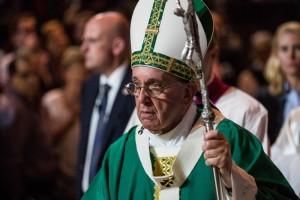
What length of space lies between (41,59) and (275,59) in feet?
9.31

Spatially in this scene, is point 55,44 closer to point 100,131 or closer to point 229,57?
point 229,57

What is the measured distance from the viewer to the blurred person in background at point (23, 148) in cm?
754

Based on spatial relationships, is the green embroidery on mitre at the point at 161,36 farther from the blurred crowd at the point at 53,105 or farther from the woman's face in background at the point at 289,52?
the woman's face in background at the point at 289,52

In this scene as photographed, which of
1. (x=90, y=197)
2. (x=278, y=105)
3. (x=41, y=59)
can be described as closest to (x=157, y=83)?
(x=90, y=197)

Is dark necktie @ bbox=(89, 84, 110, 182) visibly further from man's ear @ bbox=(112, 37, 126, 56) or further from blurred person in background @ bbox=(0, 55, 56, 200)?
blurred person in background @ bbox=(0, 55, 56, 200)

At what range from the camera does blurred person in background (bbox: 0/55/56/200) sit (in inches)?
297

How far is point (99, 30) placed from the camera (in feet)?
21.5

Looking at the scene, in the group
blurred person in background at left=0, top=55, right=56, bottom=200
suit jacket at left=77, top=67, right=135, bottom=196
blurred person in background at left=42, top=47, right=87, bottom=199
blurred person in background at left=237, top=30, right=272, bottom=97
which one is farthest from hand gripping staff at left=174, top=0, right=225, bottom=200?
blurred person in background at left=237, top=30, right=272, bottom=97

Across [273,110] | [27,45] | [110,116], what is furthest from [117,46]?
[27,45]

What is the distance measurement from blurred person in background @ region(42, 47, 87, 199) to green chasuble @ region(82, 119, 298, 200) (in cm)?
390

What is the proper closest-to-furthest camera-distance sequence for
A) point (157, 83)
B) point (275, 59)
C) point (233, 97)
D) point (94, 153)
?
point (157, 83), point (233, 97), point (94, 153), point (275, 59)

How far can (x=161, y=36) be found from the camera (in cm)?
390

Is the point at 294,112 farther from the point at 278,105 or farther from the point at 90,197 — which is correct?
the point at 90,197

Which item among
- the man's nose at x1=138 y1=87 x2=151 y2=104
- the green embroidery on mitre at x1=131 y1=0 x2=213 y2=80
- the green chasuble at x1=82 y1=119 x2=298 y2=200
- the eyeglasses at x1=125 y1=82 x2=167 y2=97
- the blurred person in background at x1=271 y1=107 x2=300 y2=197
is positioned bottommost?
the blurred person in background at x1=271 y1=107 x2=300 y2=197
